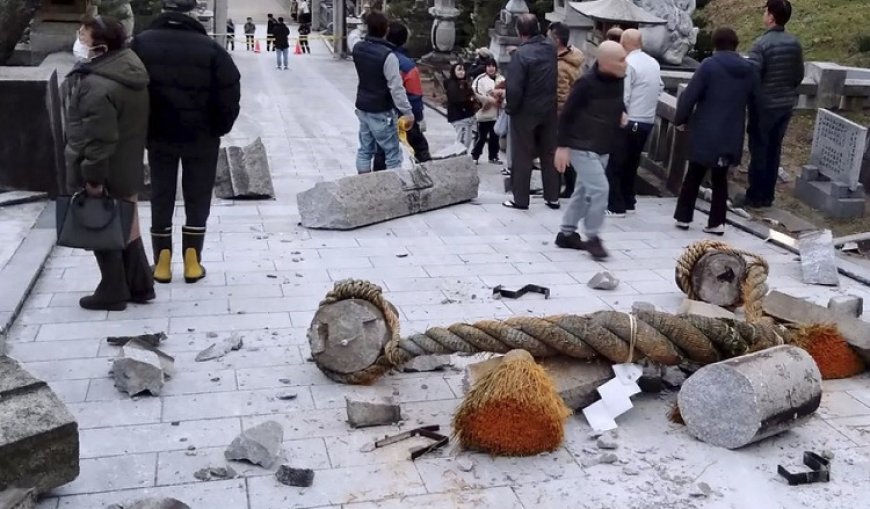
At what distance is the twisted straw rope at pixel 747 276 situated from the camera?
232 inches

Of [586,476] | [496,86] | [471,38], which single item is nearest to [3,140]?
[496,86]

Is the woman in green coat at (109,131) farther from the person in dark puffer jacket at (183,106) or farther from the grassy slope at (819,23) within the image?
the grassy slope at (819,23)

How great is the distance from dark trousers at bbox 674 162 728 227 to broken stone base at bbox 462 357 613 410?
142 inches

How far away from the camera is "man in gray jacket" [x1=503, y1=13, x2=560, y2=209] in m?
8.51

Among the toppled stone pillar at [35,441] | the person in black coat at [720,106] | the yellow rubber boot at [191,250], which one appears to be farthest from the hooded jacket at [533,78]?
the toppled stone pillar at [35,441]

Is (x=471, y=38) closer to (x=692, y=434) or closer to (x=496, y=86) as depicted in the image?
(x=496, y=86)

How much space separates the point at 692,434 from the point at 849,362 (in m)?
1.30

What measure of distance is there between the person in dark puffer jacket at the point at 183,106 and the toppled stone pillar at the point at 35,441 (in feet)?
8.35

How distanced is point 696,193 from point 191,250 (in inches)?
164

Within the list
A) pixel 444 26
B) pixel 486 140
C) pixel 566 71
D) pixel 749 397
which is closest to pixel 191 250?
pixel 749 397

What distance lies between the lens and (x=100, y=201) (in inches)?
229

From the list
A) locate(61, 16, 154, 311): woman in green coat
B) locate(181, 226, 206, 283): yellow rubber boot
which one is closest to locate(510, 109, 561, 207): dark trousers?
locate(181, 226, 206, 283): yellow rubber boot

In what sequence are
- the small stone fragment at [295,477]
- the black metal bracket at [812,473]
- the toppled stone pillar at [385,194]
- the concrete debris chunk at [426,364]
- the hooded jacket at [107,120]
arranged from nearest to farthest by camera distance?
the small stone fragment at [295,477], the black metal bracket at [812,473], the concrete debris chunk at [426,364], the hooded jacket at [107,120], the toppled stone pillar at [385,194]

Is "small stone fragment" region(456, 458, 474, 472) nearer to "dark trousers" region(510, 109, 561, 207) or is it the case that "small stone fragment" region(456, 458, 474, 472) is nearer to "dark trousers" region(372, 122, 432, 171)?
"dark trousers" region(510, 109, 561, 207)
